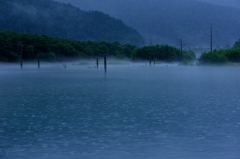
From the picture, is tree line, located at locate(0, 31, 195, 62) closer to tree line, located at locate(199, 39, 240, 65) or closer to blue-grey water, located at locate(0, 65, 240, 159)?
tree line, located at locate(199, 39, 240, 65)

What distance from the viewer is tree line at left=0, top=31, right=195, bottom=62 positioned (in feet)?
351

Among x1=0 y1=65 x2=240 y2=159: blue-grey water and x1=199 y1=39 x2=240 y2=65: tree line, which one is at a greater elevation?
x1=199 y1=39 x2=240 y2=65: tree line

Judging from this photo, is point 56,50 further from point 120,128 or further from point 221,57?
point 120,128

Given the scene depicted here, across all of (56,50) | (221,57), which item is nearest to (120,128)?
(221,57)

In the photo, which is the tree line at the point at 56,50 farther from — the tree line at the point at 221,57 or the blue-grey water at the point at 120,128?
the blue-grey water at the point at 120,128

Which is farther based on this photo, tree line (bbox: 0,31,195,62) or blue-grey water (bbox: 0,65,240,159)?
tree line (bbox: 0,31,195,62)

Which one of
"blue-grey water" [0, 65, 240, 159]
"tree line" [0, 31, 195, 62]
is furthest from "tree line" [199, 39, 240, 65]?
"blue-grey water" [0, 65, 240, 159]

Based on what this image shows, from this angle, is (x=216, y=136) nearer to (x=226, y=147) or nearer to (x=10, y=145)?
(x=226, y=147)

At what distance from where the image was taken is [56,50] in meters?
122

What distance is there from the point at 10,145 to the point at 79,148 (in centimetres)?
196

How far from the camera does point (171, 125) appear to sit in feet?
49.7

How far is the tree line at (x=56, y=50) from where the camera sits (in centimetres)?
10694

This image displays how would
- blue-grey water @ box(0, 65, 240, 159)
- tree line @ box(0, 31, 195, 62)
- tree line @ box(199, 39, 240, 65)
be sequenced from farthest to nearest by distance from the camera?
tree line @ box(0, 31, 195, 62) → tree line @ box(199, 39, 240, 65) → blue-grey water @ box(0, 65, 240, 159)

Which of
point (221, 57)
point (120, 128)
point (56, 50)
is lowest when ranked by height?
point (120, 128)
